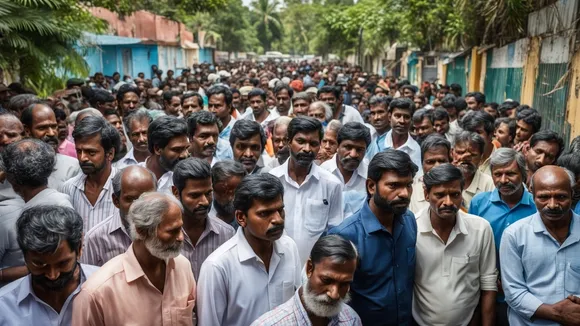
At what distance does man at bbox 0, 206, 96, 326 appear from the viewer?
260cm

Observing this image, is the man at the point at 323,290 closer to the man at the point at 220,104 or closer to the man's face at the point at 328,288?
the man's face at the point at 328,288

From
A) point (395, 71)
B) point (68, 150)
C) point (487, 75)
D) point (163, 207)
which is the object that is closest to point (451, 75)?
point (487, 75)

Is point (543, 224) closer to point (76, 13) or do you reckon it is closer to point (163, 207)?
point (163, 207)

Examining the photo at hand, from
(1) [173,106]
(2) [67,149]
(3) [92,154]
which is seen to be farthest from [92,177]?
(1) [173,106]

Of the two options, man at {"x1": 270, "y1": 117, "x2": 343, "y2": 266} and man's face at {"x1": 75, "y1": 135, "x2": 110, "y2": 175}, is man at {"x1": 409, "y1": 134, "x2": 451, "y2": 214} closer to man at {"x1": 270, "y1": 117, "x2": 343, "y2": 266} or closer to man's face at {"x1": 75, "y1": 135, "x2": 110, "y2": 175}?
man at {"x1": 270, "y1": 117, "x2": 343, "y2": 266}

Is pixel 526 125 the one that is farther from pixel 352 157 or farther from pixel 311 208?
pixel 311 208

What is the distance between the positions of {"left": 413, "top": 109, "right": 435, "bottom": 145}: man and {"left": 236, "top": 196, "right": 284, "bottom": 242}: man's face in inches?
142

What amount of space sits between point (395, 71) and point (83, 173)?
2740cm

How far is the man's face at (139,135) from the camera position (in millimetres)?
5333

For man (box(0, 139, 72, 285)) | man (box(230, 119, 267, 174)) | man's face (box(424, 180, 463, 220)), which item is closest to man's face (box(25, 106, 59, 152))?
man (box(0, 139, 72, 285))

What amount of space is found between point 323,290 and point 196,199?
1.15 meters

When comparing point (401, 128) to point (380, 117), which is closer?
point (401, 128)

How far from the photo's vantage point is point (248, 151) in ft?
15.3

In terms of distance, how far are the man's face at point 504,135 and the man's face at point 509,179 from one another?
2392 mm
